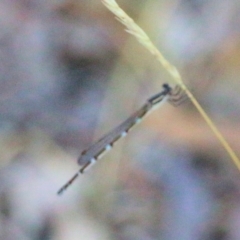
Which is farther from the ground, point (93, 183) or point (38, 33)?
point (38, 33)

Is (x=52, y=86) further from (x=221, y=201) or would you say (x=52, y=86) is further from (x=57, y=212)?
(x=221, y=201)

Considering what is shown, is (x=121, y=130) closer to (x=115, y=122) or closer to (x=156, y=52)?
(x=115, y=122)

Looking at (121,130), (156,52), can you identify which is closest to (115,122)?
(121,130)

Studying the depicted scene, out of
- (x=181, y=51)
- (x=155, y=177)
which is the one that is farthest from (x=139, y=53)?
(x=155, y=177)

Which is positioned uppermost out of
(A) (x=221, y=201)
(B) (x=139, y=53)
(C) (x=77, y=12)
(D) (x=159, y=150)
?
(C) (x=77, y=12)
